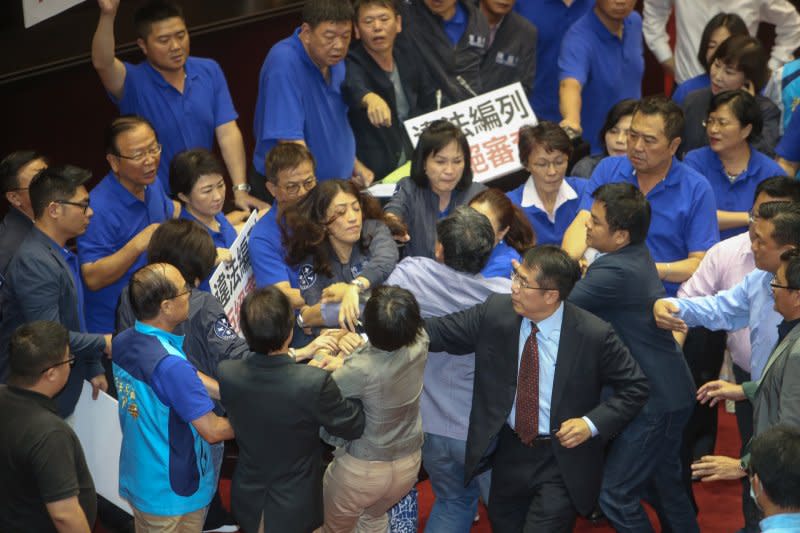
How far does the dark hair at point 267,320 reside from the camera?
12.5 feet

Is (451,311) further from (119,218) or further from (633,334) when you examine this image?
(119,218)

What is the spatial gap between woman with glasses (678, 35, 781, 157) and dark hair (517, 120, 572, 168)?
3.53 feet

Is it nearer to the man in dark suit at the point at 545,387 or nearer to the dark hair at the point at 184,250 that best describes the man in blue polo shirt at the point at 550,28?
the man in dark suit at the point at 545,387

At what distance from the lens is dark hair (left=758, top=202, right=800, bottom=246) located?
4.28 metres

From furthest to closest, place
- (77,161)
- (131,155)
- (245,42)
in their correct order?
(245,42), (77,161), (131,155)

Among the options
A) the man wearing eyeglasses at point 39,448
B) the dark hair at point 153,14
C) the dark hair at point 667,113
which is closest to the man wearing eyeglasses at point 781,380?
the dark hair at point 667,113

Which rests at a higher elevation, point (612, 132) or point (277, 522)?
point (612, 132)

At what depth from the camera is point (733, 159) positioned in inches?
227

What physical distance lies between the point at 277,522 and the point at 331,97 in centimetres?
268

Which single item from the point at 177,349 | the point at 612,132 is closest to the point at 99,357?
the point at 177,349

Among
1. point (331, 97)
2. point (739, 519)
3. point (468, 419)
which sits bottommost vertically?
point (739, 519)

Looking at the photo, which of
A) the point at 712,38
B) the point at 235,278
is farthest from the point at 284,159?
the point at 712,38

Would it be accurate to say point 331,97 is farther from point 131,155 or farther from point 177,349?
point 177,349

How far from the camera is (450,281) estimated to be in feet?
14.5
